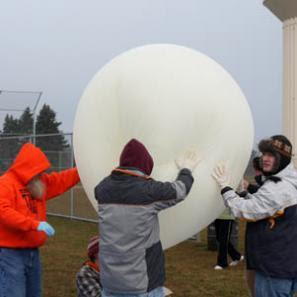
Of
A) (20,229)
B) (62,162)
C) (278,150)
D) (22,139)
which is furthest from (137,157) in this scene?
(22,139)

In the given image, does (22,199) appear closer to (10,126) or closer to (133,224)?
(133,224)

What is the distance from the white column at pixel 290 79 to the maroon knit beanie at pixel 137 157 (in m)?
4.68

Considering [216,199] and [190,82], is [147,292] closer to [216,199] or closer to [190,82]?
[216,199]

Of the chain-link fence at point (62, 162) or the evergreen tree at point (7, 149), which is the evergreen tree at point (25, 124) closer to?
the evergreen tree at point (7, 149)

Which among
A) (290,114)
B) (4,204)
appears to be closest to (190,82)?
(4,204)

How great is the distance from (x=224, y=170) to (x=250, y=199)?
361mm

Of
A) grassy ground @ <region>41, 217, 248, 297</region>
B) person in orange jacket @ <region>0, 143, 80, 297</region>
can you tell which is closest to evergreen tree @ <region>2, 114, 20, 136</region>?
grassy ground @ <region>41, 217, 248, 297</region>

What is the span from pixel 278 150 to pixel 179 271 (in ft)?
12.9

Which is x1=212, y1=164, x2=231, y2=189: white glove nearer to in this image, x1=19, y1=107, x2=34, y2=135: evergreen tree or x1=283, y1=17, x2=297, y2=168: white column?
x1=283, y1=17, x2=297, y2=168: white column

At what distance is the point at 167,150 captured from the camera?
9.64ft

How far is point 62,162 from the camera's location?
12.8 metres

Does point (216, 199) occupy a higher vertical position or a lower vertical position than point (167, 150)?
lower

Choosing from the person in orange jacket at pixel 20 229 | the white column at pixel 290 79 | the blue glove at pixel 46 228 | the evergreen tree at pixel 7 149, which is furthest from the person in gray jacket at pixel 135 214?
the evergreen tree at pixel 7 149

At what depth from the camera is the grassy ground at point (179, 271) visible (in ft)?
19.6
